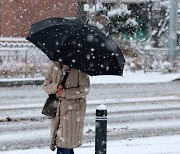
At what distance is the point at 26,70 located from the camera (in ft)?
60.9

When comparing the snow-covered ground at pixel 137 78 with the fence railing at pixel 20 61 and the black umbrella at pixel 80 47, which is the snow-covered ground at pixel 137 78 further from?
the black umbrella at pixel 80 47

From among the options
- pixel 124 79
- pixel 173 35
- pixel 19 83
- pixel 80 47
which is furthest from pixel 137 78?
pixel 80 47

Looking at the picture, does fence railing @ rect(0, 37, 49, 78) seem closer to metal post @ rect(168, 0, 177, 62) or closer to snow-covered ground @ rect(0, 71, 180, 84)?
snow-covered ground @ rect(0, 71, 180, 84)

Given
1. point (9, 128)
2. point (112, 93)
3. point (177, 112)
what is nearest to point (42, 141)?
point (9, 128)

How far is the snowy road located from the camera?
30.5 feet

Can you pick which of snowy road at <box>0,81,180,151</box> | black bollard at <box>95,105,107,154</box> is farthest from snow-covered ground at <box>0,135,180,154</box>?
black bollard at <box>95,105,107,154</box>

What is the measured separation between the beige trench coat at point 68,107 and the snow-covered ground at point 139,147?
2.16 metres

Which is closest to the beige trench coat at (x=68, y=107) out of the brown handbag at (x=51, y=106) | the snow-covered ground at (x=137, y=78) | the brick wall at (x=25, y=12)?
the brown handbag at (x=51, y=106)

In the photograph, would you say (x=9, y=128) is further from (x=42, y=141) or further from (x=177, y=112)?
(x=177, y=112)

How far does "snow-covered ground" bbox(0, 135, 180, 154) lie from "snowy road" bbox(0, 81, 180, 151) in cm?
49

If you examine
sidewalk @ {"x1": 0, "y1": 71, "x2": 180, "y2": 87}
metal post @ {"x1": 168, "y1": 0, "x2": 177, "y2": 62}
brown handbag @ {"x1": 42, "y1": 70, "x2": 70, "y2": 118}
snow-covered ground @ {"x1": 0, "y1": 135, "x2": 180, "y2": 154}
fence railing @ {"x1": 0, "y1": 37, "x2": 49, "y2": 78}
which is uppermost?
metal post @ {"x1": 168, "y1": 0, "x2": 177, "y2": 62}

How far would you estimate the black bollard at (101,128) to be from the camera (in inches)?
223

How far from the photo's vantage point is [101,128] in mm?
5699

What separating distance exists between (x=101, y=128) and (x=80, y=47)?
1000mm
